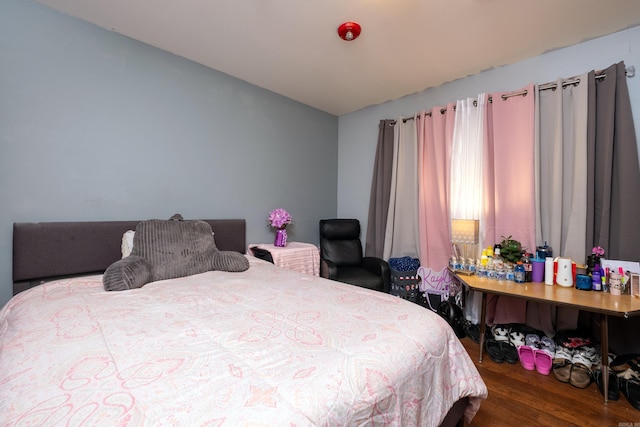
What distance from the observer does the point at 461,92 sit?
2.84 metres

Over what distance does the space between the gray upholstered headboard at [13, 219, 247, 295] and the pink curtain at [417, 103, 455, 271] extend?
2.79 m

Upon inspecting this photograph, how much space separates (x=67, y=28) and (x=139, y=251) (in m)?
1.66

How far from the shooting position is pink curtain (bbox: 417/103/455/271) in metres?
2.87

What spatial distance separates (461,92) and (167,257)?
10.3ft

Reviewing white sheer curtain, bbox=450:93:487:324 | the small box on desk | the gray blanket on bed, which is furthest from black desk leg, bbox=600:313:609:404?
the gray blanket on bed

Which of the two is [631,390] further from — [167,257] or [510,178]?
[167,257]

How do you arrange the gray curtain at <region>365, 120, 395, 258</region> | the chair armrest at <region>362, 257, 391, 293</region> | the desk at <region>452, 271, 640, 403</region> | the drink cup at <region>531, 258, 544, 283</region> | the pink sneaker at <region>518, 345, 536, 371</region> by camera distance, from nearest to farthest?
1. the desk at <region>452, 271, 640, 403</region>
2. the pink sneaker at <region>518, 345, 536, 371</region>
3. the drink cup at <region>531, 258, 544, 283</region>
4. the chair armrest at <region>362, 257, 391, 293</region>
5. the gray curtain at <region>365, 120, 395, 258</region>

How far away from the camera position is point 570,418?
1.51 m

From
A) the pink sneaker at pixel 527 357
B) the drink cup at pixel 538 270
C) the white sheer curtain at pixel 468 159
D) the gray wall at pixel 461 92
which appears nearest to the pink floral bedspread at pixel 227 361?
the pink sneaker at pixel 527 357

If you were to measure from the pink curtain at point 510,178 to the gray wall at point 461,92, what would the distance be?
22 centimetres

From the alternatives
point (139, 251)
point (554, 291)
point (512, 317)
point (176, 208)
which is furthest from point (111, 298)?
point (512, 317)

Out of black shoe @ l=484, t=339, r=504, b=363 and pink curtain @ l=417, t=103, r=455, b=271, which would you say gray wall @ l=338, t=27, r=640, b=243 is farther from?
black shoe @ l=484, t=339, r=504, b=363

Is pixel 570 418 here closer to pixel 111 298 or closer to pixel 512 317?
pixel 512 317

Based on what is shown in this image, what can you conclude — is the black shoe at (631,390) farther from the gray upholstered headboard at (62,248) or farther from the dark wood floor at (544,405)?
the gray upholstered headboard at (62,248)
